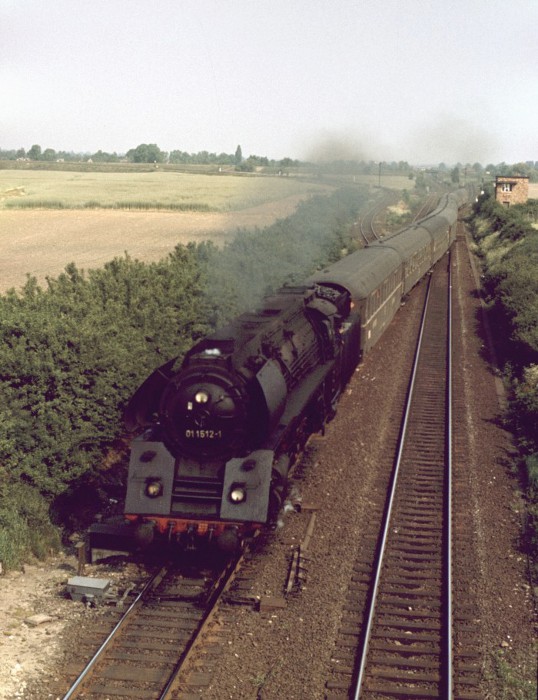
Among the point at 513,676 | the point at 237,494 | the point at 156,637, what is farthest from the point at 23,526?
the point at 513,676

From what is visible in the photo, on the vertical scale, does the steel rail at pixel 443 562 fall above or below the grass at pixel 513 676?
above

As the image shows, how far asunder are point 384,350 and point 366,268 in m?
3.56

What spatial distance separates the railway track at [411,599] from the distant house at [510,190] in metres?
64.1

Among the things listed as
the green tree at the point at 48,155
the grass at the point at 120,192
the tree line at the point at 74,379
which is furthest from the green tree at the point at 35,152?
the tree line at the point at 74,379

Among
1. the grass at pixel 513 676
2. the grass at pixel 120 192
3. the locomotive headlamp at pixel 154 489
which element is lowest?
the grass at pixel 513 676

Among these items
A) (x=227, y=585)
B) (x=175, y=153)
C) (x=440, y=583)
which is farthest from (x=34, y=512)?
(x=175, y=153)

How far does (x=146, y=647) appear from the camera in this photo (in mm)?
9859

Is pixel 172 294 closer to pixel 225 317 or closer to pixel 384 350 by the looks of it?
pixel 225 317

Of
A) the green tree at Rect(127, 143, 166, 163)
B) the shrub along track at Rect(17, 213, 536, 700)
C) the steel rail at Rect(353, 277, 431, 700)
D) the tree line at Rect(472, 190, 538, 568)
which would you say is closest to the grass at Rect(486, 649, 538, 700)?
the shrub along track at Rect(17, 213, 536, 700)

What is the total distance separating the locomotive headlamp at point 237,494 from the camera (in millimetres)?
11266

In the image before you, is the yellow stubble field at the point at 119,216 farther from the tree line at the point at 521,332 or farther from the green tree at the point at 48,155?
the green tree at the point at 48,155

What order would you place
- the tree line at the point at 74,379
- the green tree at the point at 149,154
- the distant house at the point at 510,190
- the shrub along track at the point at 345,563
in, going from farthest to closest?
the green tree at the point at 149,154
the distant house at the point at 510,190
the tree line at the point at 74,379
the shrub along track at the point at 345,563

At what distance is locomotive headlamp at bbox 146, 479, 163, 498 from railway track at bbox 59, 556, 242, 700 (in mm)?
1287

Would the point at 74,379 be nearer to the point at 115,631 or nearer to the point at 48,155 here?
the point at 115,631
